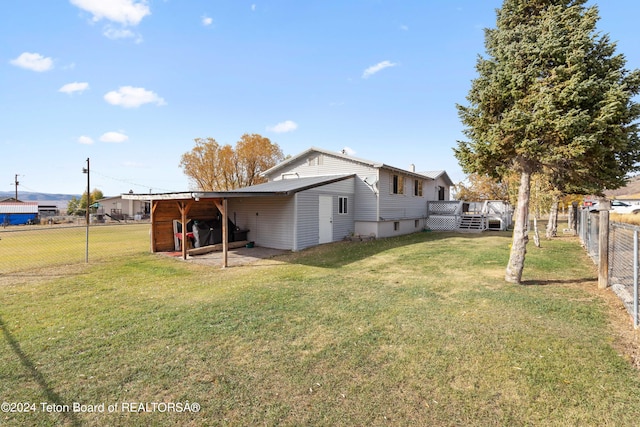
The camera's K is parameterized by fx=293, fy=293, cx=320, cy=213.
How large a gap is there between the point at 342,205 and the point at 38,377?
42.0 feet

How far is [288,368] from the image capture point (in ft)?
11.8

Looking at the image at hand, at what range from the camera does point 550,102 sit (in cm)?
590

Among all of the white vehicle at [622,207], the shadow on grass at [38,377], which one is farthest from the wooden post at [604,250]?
the white vehicle at [622,207]

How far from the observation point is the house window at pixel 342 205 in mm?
14991

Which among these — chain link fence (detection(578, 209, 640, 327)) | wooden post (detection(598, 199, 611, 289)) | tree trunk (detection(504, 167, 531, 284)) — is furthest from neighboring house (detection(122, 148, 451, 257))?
wooden post (detection(598, 199, 611, 289))

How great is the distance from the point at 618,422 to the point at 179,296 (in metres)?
7.03

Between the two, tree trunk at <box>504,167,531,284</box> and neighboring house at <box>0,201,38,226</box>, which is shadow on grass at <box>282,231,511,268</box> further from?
neighboring house at <box>0,201,38,226</box>

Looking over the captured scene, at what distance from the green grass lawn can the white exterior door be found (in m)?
6.40

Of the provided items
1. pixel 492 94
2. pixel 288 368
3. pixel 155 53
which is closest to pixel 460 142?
pixel 492 94

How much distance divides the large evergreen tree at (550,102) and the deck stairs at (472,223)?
1300 centimetres

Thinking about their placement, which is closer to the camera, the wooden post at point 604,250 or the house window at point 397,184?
the wooden post at point 604,250

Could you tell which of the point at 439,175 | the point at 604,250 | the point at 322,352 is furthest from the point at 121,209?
the point at 604,250

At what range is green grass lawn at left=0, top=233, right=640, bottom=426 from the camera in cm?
285

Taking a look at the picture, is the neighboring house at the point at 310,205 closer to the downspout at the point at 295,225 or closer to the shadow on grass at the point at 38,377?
the downspout at the point at 295,225
